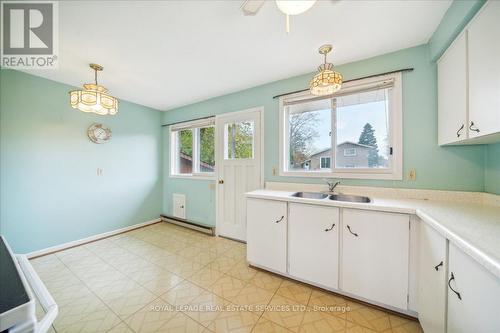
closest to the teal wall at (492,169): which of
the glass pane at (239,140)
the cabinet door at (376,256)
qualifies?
the cabinet door at (376,256)

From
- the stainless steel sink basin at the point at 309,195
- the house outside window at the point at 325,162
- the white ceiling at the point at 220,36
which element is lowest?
the stainless steel sink basin at the point at 309,195

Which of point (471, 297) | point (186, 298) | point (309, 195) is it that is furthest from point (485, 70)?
point (186, 298)

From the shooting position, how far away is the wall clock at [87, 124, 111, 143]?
2.86m

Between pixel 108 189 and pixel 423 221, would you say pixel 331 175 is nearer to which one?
pixel 423 221

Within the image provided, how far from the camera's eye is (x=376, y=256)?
149 centimetres

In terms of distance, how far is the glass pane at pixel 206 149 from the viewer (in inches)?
131

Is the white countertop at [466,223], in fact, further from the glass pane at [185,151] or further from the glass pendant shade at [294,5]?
the glass pane at [185,151]

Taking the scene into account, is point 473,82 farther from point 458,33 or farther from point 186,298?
point 186,298

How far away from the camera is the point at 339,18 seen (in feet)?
4.78

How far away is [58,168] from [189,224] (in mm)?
2061

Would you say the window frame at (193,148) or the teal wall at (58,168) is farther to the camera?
the window frame at (193,148)

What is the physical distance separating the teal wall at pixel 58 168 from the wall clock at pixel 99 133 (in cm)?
7

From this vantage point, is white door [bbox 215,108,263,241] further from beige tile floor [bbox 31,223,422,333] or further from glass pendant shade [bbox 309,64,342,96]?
glass pendant shade [bbox 309,64,342,96]

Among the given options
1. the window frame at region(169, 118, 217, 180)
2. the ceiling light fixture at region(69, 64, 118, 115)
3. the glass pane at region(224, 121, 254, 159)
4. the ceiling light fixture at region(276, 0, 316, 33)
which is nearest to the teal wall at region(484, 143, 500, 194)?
the ceiling light fixture at region(276, 0, 316, 33)
